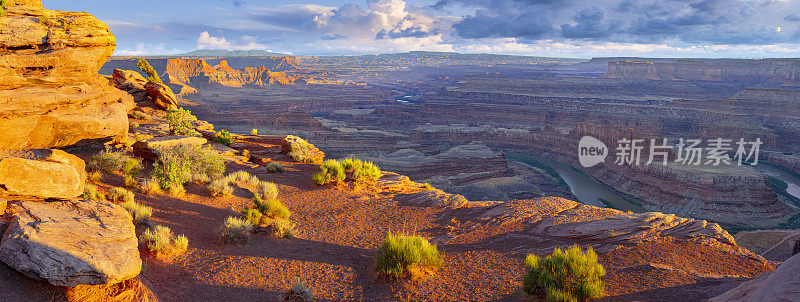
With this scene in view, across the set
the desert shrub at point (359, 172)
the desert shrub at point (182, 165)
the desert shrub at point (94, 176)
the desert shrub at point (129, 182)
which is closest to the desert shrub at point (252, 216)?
the desert shrub at point (182, 165)

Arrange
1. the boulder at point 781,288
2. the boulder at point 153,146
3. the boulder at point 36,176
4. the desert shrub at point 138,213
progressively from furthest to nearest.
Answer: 1. the boulder at point 153,146
2. the desert shrub at point 138,213
3. the boulder at point 36,176
4. the boulder at point 781,288

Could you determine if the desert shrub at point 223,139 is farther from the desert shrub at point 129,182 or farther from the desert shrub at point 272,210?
the desert shrub at point 272,210

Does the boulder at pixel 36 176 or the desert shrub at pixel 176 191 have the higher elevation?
the boulder at pixel 36 176

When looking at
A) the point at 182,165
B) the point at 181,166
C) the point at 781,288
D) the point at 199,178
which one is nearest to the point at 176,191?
the point at 199,178

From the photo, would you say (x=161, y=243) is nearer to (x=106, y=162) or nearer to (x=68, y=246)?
(x=68, y=246)

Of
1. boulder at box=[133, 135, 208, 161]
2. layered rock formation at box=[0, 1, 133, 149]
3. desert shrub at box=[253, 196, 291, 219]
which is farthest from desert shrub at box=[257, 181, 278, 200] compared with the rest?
layered rock formation at box=[0, 1, 133, 149]

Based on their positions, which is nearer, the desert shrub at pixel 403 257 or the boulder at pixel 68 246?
the boulder at pixel 68 246
